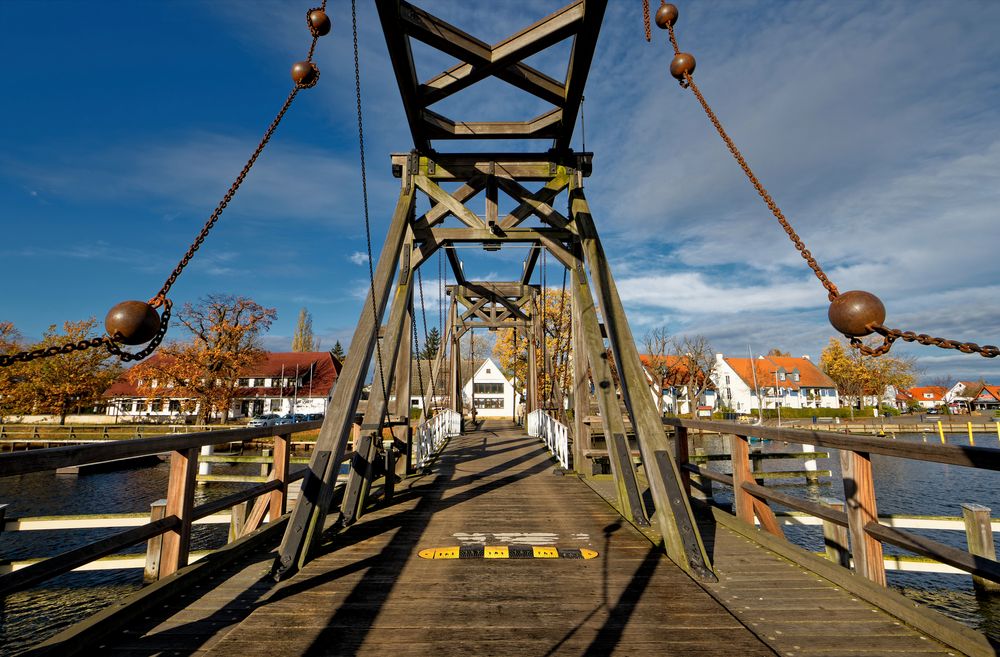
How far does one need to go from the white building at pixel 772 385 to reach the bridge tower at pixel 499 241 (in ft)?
196

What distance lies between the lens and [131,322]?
2.17 m

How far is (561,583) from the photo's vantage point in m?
3.48

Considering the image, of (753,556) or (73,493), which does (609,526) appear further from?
(73,493)

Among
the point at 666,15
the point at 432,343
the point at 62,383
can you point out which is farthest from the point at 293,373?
the point at 666,15

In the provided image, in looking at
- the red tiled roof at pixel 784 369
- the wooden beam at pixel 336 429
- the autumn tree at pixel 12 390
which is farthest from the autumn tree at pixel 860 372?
the autumn tree at pixel 12 390

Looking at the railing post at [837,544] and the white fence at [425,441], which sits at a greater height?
the white fence at [425,441]

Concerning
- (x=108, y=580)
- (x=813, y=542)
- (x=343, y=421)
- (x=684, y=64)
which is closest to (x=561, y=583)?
(x=343, y=421)

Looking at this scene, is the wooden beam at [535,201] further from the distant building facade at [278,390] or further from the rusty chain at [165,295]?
the distant building facade at [278,390]

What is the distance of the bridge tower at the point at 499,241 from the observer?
4152 mm

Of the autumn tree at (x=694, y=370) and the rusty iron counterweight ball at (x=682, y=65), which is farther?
the autumn tree at (x=694, y=370)

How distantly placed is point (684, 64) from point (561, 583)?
3955mm

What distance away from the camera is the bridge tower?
4.15 m

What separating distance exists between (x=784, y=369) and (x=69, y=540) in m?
70.0

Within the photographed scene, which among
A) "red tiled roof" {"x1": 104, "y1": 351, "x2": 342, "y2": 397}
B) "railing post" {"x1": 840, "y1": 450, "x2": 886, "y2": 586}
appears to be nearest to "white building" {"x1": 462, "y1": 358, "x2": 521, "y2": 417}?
"red tiled roof" {"x1": 104, "y1": 351, "x2": 342, "y2": 397}
